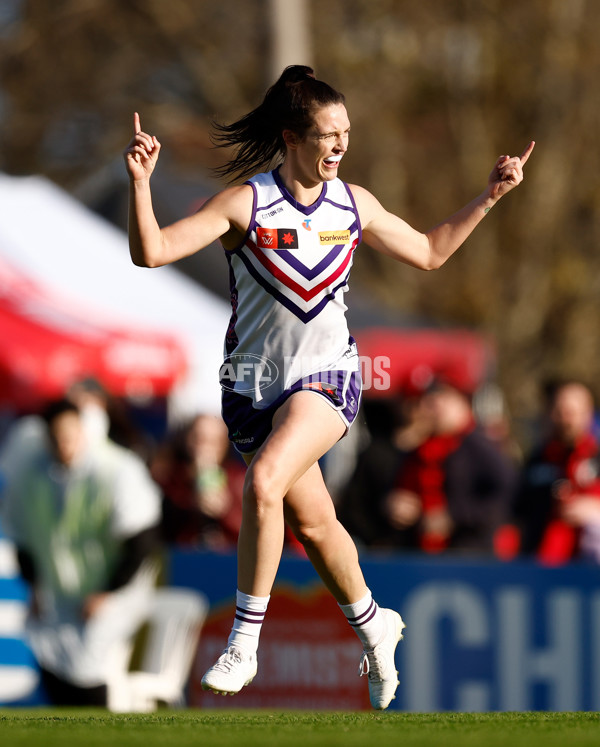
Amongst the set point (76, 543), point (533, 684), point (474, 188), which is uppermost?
point (474, 188)

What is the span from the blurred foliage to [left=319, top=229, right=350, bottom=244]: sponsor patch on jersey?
16.4 meters

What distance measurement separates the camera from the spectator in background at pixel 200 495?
9.40m

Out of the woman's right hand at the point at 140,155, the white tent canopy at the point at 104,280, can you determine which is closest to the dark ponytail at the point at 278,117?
the woman's right hand at the point at 140,155

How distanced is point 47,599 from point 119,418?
1663mm

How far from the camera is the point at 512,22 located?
77.0 feet

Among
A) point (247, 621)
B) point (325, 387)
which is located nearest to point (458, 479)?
point (325, 387)

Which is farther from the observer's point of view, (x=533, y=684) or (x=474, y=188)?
(x=474, y=188)

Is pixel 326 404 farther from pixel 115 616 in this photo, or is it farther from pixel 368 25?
pixel 368 25

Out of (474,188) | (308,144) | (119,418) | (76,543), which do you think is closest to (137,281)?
(119,418)

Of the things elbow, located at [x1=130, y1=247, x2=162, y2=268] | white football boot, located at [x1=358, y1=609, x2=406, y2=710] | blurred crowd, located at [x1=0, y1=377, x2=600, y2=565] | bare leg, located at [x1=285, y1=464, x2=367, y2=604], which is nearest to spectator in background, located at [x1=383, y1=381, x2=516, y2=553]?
blurred crowd, located at [x1=0, y1=377, x2=600, y2=565]

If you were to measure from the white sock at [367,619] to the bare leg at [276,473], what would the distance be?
→ 1.40 ft

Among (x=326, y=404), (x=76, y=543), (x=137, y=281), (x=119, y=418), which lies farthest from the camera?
(x=137, y=281)

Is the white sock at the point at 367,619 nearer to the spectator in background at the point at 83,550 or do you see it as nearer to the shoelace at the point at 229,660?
the shoelace at the point at 229,660

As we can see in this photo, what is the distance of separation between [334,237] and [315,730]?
1669mm
